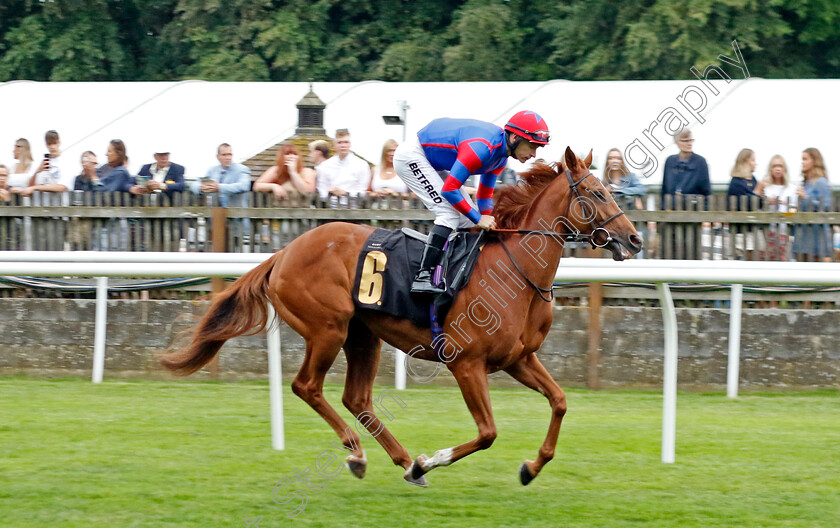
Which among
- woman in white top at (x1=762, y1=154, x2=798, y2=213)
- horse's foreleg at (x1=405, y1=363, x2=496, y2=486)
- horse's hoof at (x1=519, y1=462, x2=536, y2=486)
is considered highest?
woman in white top at (x1=762, y1=154, x2=798, y2=213)

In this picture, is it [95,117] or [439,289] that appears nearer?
[439,289]

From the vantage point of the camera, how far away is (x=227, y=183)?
8742mm

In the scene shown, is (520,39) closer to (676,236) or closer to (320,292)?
(676,236)

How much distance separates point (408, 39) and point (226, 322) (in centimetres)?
1430

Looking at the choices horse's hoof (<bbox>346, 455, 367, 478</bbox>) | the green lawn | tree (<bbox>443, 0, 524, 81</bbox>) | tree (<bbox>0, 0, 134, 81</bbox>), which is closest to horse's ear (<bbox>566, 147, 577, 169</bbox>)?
the green lawn

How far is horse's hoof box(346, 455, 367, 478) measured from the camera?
5.02m

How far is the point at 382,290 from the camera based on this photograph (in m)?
5.21

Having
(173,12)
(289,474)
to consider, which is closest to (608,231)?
(289,474)

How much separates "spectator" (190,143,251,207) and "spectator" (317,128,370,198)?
604mm

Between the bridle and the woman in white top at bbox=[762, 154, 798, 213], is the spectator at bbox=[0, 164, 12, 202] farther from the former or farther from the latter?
the woman in white top at bbox=[762, 154, 798, 213]

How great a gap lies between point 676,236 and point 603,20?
32.7ft

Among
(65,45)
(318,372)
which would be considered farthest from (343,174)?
(65,45)

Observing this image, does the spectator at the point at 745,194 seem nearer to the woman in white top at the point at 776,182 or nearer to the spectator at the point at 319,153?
the woman in white top at the point at 776,182

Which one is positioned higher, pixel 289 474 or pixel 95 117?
pixel 95 117
